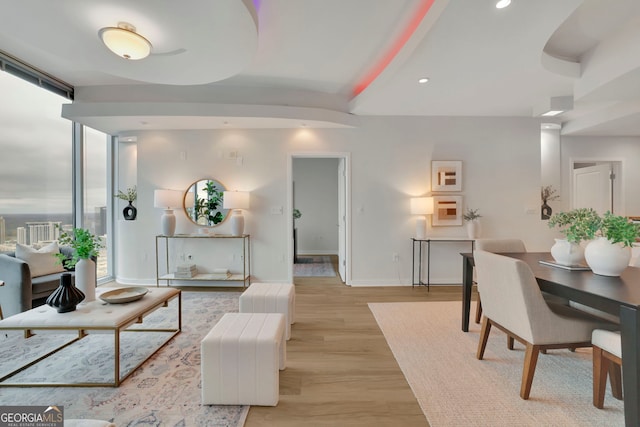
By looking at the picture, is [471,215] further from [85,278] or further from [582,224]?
[85,278]

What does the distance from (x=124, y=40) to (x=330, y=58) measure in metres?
2.04

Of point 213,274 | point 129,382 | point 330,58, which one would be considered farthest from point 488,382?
point 213,274

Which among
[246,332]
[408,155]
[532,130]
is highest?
[532,130]

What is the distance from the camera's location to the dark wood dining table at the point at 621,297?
1354 mm

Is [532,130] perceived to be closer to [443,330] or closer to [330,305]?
[443,330]

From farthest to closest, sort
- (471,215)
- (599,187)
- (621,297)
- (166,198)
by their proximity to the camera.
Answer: (599,187) < (471,215) < (166,198) < (621,297)

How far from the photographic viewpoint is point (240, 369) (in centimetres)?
173

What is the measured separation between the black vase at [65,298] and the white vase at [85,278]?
0.22 m

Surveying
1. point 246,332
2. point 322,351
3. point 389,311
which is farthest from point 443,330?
point 246,332

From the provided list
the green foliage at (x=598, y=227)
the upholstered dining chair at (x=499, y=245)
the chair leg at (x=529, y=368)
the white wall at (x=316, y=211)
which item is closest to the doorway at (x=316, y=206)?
the white wall at (x=316, y=211)

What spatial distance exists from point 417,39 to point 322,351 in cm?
273

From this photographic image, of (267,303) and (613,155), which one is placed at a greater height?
(613,155)

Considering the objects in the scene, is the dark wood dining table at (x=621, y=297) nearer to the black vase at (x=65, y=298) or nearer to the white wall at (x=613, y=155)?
the black vase at (x=65, y=298)

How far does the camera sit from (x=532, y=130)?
4.54 metres
